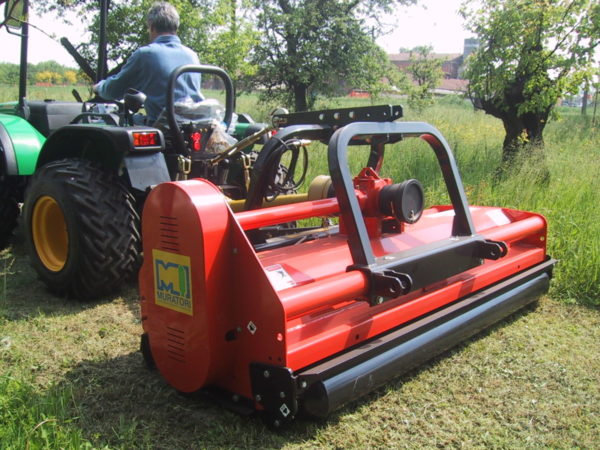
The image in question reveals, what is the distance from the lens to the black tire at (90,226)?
130 inches

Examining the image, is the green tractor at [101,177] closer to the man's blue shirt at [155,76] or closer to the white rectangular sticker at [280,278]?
the man's blue shirt at [155,76]

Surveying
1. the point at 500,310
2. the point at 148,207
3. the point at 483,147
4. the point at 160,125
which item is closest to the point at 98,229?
the point at 160,125

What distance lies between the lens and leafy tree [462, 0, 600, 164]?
259 inches

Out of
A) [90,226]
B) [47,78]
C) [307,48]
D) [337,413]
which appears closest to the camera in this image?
[337,413]

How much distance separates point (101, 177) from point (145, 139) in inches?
14.0

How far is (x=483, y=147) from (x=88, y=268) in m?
6.72

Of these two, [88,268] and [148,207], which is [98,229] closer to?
[88,268]

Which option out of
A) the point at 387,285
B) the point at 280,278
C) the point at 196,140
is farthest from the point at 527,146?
the point at 280,278

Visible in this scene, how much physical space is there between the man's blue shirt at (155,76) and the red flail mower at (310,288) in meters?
1.23

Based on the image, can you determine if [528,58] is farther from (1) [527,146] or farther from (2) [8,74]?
(2) [8,74]

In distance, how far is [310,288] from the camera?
2.10 meters

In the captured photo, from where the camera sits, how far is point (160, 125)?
3803 mm

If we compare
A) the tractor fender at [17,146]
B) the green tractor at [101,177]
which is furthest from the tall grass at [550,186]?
the tractor fender at [17,146]

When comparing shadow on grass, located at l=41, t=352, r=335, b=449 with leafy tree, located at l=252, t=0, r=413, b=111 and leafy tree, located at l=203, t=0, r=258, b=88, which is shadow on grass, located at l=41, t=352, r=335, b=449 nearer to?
leafy tree, located at l=203, t=0, r=258, b=88
